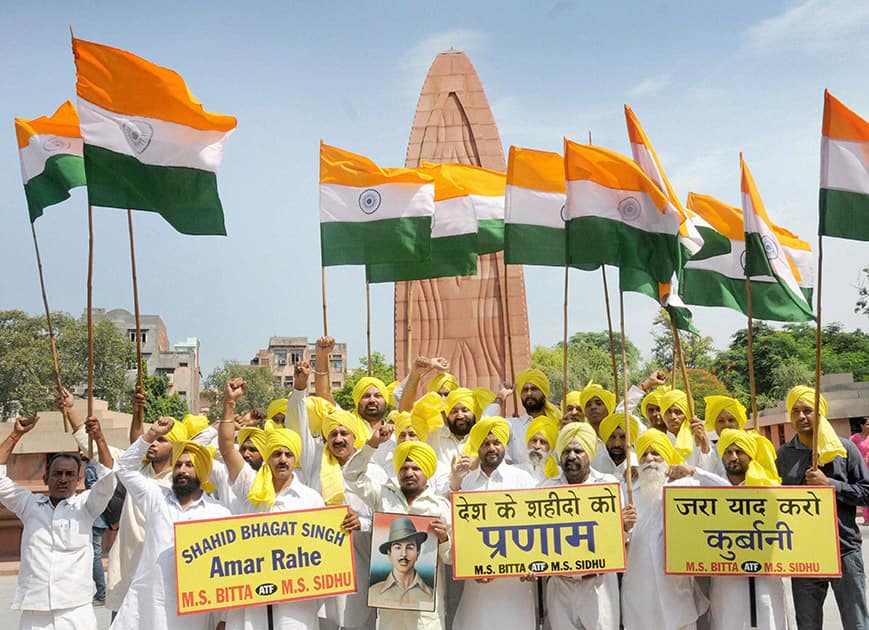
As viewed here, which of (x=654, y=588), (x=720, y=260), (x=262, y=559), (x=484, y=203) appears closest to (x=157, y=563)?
(x=262, y=559)

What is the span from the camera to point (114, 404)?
165 ft

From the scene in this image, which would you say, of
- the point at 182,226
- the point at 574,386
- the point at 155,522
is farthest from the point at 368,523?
the point at 574,386

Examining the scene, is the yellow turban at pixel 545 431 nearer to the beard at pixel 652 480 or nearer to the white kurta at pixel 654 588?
the beard at pixel 652 480

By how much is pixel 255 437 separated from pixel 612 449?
2.54m

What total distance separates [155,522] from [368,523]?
1303 mm

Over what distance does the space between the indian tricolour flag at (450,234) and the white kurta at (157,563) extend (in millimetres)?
4925

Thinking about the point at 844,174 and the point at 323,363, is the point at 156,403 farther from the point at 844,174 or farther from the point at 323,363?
the point at 844,174

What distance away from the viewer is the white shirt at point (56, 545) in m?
6.07

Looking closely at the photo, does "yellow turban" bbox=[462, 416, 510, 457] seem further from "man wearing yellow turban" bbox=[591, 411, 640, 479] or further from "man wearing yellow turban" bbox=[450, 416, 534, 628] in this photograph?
"man wearing yellow turban" bbox=[591, 411, 640, 479]

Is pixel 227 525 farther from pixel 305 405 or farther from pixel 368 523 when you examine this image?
pixel 305 405

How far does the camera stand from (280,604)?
5.95m

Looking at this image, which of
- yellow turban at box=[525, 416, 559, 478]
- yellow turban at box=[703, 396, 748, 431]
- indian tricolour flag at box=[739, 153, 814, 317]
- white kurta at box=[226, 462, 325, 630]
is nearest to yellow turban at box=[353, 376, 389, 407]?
yellow turban at box=[525, 416, 559, 478]

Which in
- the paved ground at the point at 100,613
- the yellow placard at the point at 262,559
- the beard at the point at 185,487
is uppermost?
the beard at the point at 185,487

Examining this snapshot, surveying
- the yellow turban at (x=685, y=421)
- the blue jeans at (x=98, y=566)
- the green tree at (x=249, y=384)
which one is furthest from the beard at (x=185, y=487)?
the green tree at (x=249, y=384)
